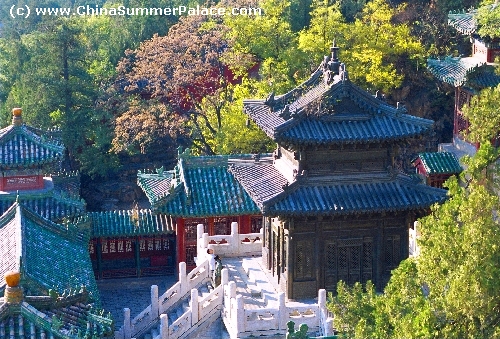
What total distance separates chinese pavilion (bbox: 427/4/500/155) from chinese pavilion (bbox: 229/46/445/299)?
1126 cm

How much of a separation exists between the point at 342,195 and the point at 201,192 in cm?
816

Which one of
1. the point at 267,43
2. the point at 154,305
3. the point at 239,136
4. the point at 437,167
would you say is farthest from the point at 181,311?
the point at 267,43

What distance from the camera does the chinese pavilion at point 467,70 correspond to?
98.0 ft

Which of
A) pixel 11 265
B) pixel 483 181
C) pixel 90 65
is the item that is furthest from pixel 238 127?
pixel 483 181

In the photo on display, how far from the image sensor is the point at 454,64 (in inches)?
1261

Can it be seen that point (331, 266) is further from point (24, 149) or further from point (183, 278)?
point (24, 149)

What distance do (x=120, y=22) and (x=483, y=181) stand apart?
38.4 metres

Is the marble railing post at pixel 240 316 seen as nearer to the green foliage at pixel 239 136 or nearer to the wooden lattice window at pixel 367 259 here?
the wooden lattice window at pixel 367 259

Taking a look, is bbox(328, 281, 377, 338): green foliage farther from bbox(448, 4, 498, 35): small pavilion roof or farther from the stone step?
bbox(448, 4, 498, 35): small pavilion roof

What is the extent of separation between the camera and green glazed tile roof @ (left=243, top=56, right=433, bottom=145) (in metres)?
18.2

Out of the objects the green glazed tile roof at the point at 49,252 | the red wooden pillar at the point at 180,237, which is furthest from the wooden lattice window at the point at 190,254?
the green glazed tile roof at the point at 49,252

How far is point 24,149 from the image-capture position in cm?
2395

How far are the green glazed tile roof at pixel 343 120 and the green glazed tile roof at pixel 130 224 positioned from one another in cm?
859

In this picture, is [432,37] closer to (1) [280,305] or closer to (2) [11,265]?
(1) [280,305]
